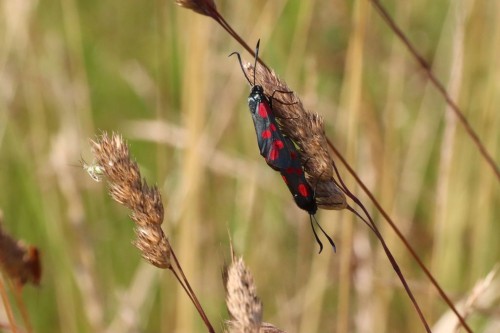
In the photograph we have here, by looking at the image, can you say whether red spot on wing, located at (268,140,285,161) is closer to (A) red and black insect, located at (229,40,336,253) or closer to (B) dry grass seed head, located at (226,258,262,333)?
(A) red and black insect, located at (229,40,336,253)

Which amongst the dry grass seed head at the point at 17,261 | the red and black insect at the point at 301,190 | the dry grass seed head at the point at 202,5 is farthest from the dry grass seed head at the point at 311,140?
the dry grass seed head at the point at 17,261

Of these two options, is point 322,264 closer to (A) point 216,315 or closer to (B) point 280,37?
(A) point 216,315

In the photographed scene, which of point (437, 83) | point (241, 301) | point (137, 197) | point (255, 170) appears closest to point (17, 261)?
point (137, 197)

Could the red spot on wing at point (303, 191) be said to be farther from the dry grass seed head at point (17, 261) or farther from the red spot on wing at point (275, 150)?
the dry grass seed head at point (17, 261)

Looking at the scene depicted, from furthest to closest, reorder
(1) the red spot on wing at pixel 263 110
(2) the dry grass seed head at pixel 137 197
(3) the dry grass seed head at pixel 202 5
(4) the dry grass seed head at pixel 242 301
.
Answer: (1) the red spot on wing at pixel 263 110 → (3) the dry grass seed head at pixel 202 5 → (2) the dry grass seed head at pixel 137 197 → (4) the dry grass seed head at pixel 242 301

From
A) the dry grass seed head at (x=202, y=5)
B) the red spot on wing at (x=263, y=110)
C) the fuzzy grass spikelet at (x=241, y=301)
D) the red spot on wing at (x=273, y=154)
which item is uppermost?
the dry grass seed head at (x=202, y=5)

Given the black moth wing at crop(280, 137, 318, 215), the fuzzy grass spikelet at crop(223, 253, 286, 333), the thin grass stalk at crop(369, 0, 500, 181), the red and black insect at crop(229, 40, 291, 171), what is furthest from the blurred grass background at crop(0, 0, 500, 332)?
the fuzzy grass spikelet at crop(223, 253, 286, 333)

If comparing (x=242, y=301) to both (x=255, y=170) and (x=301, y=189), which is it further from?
(x=255, y=170)
